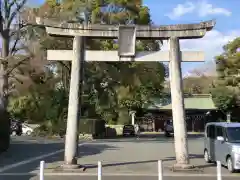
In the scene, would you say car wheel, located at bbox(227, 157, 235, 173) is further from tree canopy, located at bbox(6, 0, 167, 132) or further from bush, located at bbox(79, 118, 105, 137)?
bush, located at bbox(79, 118, 105, 137)

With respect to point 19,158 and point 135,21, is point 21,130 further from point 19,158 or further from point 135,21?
point 19,158

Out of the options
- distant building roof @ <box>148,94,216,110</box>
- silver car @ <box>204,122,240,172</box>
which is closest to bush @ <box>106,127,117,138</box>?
distant building roof @ <box>148,94,216,110</box>

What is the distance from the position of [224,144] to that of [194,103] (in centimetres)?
4656

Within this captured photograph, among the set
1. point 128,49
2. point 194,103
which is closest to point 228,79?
point 194,103

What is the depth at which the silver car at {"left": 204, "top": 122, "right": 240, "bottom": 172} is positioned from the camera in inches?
588

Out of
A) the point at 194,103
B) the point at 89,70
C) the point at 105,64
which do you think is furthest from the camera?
the point at 194,103

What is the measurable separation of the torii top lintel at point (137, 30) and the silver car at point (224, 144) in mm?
4157

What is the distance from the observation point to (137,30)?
683 inches

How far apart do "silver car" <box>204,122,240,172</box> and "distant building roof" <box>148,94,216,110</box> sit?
41956 mm

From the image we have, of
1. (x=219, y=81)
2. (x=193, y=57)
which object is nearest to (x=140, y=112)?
(x=219, y=81)

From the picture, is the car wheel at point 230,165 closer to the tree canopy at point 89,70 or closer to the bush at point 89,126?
the tree canopy at point 89,70

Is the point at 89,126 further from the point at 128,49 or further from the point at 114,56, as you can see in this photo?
the point at 128,49

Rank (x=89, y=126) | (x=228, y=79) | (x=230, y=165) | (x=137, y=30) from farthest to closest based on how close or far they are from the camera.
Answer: (x=228, y=79) < (x=89, y=126) < (x=137, y=30) < (x=230, y=165)

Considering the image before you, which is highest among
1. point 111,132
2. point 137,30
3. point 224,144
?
point 137,30
